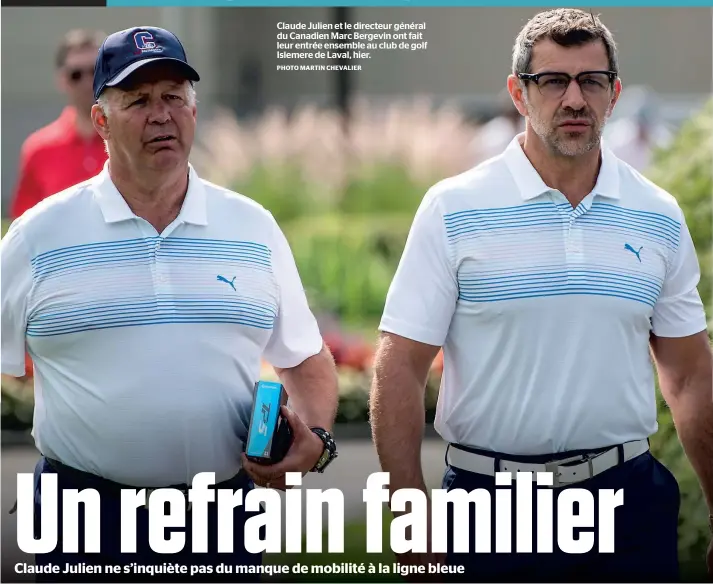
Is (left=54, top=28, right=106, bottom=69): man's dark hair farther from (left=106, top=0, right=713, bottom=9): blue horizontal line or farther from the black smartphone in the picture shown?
the black smartphone

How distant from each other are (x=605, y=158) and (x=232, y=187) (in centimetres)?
261

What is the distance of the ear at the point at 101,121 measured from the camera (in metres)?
3.63

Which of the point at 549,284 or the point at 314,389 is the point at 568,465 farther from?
the point at 314,389

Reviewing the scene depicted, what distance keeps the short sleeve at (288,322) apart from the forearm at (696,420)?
1039 mm

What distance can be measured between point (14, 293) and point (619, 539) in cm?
179

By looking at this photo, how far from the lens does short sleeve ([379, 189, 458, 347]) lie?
3.58m

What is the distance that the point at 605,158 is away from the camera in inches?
148

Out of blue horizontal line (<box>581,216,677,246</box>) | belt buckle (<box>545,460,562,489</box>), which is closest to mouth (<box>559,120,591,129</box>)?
blue horizontal line (<box>581,216,677,246</box>)

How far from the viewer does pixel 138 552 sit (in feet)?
12.0

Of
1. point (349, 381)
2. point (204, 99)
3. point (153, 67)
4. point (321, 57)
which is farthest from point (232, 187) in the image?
point (153, 67)

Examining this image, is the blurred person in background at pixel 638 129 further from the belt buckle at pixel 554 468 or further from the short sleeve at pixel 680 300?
the belt buckle at pixel 554 468

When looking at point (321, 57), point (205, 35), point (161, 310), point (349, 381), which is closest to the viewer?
point (161, 310)

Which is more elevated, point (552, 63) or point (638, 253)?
point (552, 63)

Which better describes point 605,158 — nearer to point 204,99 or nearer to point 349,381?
point 349,381
